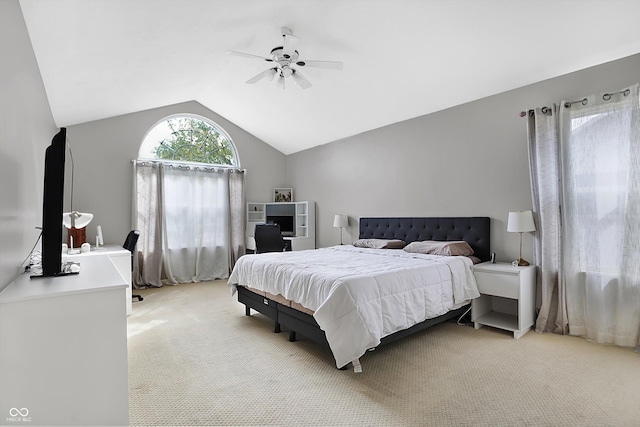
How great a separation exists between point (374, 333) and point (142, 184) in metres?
4.93

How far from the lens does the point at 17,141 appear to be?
2.04 m

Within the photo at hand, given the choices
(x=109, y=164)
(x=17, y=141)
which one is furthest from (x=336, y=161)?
(x=17, y=141)

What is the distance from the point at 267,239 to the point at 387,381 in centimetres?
360

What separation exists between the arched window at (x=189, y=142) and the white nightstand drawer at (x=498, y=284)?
507 cm

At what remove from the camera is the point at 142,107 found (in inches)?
214

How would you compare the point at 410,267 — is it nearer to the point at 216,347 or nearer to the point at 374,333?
the point at 374,333

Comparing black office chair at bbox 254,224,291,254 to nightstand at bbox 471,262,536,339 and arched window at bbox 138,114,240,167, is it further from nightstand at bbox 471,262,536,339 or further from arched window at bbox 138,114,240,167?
nightstand at bbox 471,262,536,339

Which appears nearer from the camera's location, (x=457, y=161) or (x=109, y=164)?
(x=457, y=161)

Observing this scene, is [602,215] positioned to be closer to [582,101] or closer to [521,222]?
[521,222]

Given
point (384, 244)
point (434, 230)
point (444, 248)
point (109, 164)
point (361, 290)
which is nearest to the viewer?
point (361, 290)

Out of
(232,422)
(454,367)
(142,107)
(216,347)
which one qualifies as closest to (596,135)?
(454,367)

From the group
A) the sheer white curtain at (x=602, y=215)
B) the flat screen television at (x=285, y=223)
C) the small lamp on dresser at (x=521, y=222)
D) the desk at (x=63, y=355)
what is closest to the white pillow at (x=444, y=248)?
the small lamp on dresser at (x=521, y=222)

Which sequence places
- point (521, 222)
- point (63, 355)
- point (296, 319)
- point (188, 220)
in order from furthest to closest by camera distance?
point (188, 220) < point (521, 222) < point (296, 319) < point (63, 355)

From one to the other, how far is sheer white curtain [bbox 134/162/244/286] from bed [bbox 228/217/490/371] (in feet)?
8.13
